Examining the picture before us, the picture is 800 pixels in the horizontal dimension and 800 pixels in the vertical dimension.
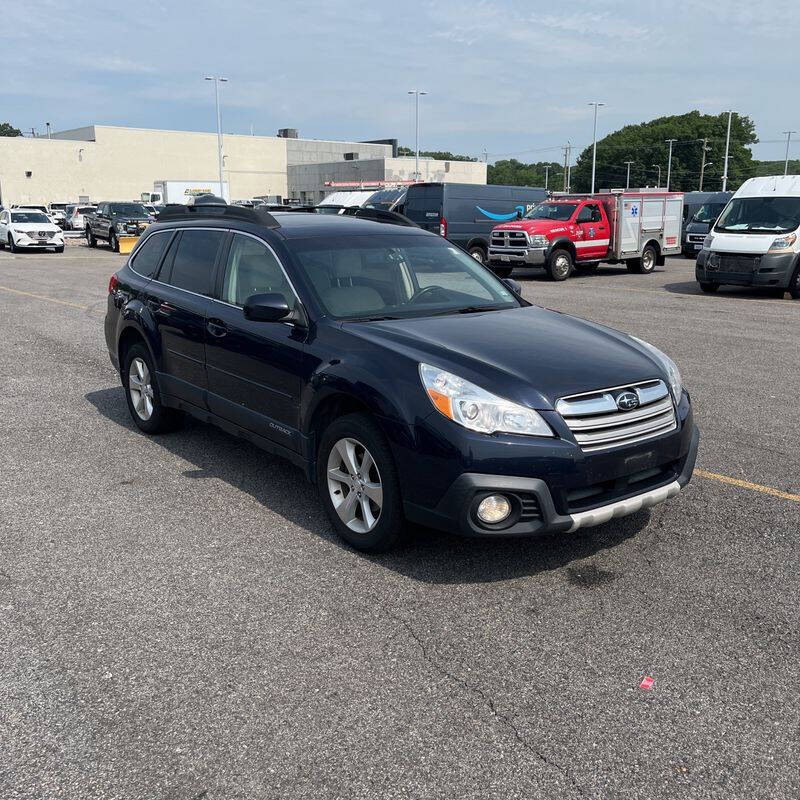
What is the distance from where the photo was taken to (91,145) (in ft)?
250

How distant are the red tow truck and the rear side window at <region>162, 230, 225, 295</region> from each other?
15.8m

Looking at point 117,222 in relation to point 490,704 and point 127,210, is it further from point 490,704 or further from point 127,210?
point 490,704

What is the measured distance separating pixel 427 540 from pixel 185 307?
248 cm

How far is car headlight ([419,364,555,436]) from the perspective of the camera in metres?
3.80

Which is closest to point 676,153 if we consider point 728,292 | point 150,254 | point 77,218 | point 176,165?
point 176,165

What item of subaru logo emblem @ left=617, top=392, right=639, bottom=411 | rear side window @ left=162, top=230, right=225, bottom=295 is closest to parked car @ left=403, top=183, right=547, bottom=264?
rear side window @ left=162, top=230, right=225, bottom=295

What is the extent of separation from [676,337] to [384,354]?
8399 mm

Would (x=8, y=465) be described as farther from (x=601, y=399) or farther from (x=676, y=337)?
(x=676, y=337)

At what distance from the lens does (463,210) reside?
24.0 m

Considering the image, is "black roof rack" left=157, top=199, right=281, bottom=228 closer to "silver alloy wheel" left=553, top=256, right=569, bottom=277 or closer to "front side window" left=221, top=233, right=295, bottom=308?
"front side window" left=221, top=233, right=295, bottom=308

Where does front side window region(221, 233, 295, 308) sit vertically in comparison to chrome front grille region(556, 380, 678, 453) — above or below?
above

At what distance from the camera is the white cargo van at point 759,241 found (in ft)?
53.3

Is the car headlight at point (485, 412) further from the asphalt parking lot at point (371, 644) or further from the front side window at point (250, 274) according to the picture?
the front side window at point (250, 274)

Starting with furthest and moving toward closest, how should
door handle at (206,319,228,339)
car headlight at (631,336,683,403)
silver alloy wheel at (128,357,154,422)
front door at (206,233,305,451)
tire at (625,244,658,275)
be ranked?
tire at (625,244,658,275) < silver alloy wheel at (128,357,154,422) < door handle at (206,319,228,339) < front door at (206,233,305,451) < car headlight at (631,336,683,403)
